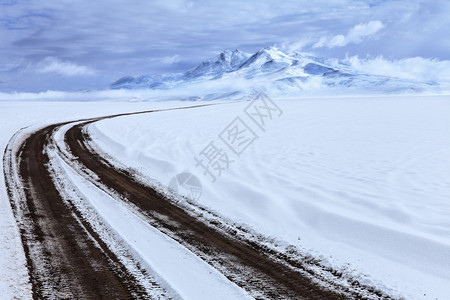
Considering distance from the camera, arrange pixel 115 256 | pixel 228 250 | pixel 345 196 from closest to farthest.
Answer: pixel 115 256
pixel 228 250
pixel 345 196

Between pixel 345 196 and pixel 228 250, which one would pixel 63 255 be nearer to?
pixel 228 250

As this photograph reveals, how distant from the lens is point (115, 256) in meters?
4.30

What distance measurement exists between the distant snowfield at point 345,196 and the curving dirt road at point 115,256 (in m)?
0.67

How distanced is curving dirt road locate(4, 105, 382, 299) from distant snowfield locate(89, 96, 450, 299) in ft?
2.20

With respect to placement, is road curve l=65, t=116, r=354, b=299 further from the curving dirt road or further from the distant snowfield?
the distant snowfield

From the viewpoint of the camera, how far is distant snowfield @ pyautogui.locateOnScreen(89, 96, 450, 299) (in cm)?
442

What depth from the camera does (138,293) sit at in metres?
3.53

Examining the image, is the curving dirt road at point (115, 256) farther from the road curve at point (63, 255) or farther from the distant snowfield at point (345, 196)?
the distant snowfield at point (345, 196)

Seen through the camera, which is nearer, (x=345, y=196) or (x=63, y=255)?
(x=63, y=255)

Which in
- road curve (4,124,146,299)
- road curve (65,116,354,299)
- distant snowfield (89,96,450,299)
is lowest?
road curve (4,124,146,299)

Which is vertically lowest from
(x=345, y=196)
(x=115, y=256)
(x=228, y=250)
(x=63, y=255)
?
(x=63, y=255)

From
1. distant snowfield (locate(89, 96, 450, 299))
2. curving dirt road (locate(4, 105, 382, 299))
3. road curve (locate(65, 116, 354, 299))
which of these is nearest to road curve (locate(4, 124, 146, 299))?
curving dirt road (locate(4, 105, 382, 299))

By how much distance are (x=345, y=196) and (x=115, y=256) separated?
4.70 metres

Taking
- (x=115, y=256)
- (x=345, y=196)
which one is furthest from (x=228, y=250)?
(x=345, y=196)
